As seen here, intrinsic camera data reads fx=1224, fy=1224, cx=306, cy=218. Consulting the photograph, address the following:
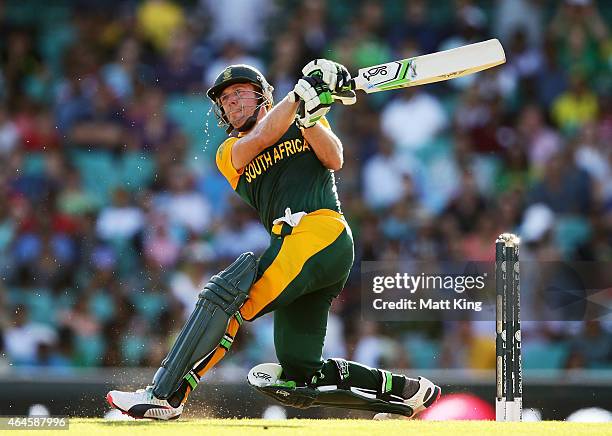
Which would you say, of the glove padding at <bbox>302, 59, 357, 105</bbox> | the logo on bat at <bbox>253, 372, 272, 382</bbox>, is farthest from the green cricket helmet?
the logo on bat at <bbox>253, 372, 272, 382</bbox>

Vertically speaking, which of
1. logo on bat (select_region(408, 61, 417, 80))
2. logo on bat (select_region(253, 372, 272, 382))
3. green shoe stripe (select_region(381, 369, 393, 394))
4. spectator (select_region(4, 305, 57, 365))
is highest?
logo on bat (select_region(408, 61, 417, 80))

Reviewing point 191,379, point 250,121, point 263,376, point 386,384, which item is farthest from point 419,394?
point 250,121

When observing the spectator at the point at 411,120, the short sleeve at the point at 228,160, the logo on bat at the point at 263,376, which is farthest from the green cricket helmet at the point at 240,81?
the spectator at the point at 411,120

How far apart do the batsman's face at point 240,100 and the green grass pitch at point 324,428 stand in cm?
143

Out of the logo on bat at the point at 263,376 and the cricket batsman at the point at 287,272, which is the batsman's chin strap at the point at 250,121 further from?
the logo on bat at the point at 263,376

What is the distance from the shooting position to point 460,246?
9531 millimetres

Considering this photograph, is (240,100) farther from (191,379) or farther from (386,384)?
(386,384)

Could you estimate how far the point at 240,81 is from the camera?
223 inches

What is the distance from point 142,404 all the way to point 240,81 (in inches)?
61.4

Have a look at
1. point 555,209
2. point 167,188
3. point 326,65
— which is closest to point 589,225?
point 555,209

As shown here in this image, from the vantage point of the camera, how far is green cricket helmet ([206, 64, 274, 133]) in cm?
566

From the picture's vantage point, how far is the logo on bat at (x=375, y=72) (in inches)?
217

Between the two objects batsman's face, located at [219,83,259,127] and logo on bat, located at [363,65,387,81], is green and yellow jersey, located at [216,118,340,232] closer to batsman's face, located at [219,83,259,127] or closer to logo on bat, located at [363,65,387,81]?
batsman's face, located at [219,83,259,127]

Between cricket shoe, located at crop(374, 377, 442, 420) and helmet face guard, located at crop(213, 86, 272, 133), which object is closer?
helmet face guard, located at crop(213, 86, 272, 133)
